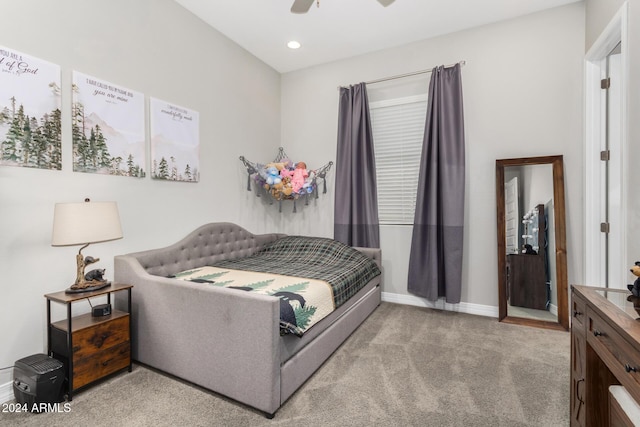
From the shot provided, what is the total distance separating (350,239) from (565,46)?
109 inches

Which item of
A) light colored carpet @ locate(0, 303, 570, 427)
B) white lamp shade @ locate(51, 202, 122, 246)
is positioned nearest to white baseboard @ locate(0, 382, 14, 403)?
light colored carpet @ locate(0, 303, 570, 427)

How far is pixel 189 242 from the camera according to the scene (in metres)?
2.88

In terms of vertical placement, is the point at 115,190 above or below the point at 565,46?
below

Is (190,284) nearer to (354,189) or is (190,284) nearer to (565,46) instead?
(354,189)

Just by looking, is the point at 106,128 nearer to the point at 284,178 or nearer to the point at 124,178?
the point at 124,178

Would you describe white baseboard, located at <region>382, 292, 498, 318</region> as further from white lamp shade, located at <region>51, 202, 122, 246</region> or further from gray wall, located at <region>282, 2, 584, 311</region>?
white lamp shade, located at <region>51, 202, 122, 246</region>

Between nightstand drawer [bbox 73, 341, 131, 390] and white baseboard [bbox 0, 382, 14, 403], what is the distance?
408 millimetres

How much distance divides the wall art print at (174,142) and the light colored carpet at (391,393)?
1574mm

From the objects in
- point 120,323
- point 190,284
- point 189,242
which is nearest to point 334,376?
point 190,284

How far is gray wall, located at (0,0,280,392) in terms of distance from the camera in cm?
185

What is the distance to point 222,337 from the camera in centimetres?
174

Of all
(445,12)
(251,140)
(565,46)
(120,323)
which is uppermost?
(445,12)

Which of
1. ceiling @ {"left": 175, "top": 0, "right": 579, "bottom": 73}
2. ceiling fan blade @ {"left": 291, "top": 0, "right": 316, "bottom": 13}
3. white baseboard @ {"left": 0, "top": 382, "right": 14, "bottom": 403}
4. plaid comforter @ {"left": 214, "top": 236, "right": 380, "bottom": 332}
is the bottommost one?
white baseboard @ {"left": 0, "top": 382, "right": 14, "bottom": 403}

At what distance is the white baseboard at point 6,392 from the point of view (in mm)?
1787
